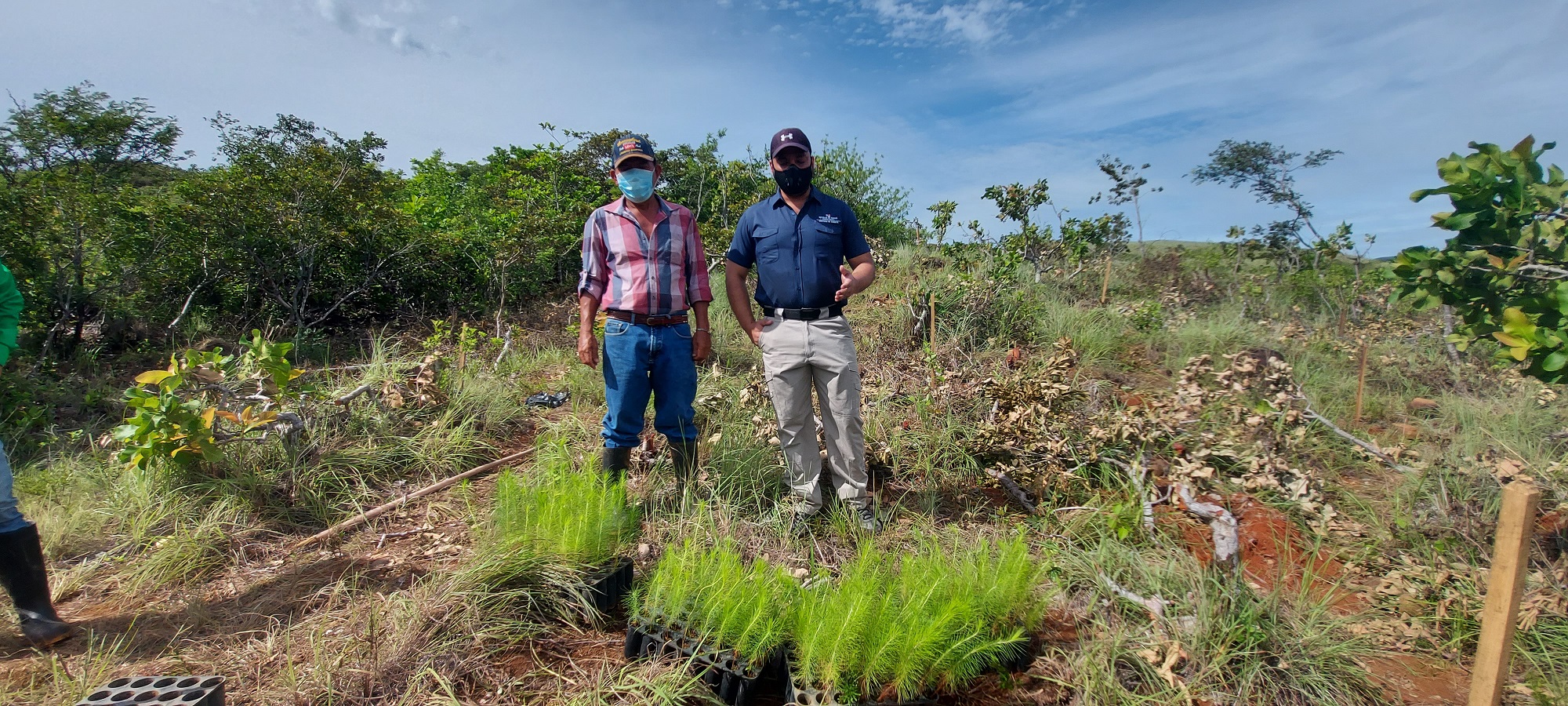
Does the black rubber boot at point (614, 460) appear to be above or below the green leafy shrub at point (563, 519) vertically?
above

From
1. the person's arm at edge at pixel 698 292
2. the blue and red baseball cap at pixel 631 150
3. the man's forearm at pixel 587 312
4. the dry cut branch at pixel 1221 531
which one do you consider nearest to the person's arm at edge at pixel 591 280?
the man's forearm at pixel 587 312

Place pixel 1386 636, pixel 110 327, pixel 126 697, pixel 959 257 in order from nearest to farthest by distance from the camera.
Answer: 1. pixel 126 697
2. pixel 1386 636
3. pixel 110 327
4. pixel 959 257

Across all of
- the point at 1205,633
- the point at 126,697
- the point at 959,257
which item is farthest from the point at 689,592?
the point at 959,257

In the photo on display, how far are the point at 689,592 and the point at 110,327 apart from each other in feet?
21.5

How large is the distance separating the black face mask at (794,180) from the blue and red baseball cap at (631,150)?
631 mm

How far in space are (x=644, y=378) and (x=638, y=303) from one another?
38 cm

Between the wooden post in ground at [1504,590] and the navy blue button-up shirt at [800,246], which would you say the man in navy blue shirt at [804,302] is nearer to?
the navy blue button-up shirt at [800,246]

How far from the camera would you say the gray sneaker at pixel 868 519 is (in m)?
3.34

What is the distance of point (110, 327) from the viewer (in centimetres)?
584

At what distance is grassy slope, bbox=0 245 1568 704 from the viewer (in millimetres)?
2396

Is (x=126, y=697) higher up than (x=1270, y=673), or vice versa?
(x=126, y=697)

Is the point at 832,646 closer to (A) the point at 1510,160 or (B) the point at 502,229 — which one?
(A) the point at 1510,160

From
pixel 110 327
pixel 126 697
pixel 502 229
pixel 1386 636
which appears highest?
pixel 502 229

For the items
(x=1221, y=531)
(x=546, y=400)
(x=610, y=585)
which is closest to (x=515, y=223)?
(x=546, y=400)
